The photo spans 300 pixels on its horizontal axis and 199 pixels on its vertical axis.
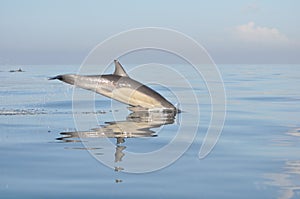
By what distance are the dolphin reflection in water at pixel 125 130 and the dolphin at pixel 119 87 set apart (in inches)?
26.8

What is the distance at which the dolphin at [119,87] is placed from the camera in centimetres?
1611

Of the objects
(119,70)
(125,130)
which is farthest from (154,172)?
(119,70)

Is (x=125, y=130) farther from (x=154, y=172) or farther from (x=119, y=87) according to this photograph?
(x=154, y=172)

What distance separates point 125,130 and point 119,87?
13.1ft

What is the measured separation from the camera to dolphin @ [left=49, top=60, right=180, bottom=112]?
16.1 metres

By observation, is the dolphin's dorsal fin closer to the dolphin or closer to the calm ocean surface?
the dolphin

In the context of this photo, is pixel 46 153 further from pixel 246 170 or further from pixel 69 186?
pixel 246 170

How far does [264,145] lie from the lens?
1050 cm

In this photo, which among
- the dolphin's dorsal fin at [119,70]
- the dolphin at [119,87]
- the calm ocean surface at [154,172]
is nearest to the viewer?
the calm ocean surface at [154,172]

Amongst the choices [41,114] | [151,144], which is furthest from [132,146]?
[41,114]

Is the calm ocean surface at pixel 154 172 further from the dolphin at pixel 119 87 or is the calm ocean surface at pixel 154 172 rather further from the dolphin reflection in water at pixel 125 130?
the dolphin at pixel 119 87

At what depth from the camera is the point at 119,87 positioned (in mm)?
16219

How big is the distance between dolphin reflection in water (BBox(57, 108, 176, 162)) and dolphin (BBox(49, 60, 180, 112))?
26.8 inches

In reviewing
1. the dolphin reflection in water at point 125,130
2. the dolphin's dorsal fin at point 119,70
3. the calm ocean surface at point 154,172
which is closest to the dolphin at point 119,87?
the dolphin's dorsal fin at point 119,70
